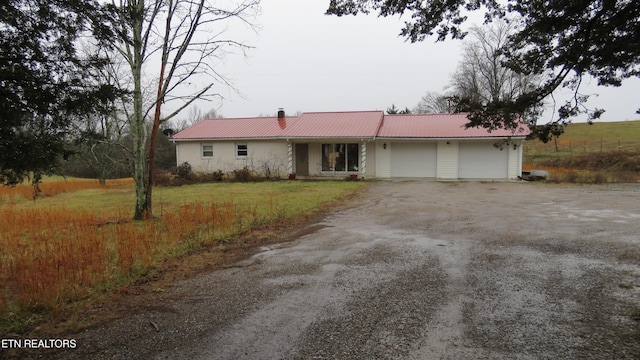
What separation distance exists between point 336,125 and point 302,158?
2.99 meters

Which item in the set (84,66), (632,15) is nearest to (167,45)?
(84,66)

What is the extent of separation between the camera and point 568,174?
65.3 feet

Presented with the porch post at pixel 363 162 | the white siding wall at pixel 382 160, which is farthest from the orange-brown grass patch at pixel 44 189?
the white siding wall at pixel 382 160

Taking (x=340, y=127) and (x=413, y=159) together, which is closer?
(x=413, y=159)

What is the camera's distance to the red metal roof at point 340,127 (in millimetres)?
22219

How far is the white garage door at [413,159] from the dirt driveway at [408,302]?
48.1ft

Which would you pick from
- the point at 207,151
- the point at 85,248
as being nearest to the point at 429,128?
the point at 207,151

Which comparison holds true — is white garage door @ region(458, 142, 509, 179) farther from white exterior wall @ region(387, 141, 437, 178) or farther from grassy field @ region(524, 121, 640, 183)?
grassy field @ region(524, 121, 640, 183)

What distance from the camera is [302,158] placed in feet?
79.8

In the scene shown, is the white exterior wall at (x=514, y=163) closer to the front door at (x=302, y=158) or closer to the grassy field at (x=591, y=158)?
the grassy field at (x=591, y=158)

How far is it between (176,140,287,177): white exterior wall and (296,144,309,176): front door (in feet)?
3.00

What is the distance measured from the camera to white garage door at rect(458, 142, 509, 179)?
21516 millimetres

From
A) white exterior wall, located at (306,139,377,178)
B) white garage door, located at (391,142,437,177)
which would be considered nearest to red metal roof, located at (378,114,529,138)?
white garage door, located at (391,142,437,177)
